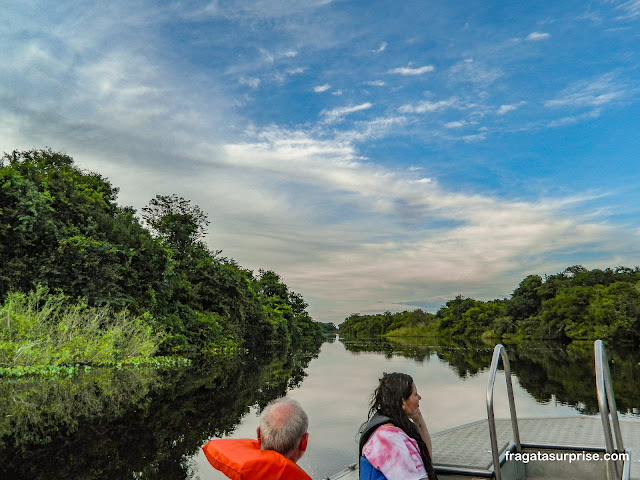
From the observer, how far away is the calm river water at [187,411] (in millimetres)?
6789

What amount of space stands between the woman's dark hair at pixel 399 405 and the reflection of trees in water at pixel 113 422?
4188 millimetres

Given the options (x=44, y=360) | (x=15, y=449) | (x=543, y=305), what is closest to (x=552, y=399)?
(x=15, y=449)

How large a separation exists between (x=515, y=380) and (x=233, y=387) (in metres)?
10.1

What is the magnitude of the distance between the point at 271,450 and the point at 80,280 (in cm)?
2408

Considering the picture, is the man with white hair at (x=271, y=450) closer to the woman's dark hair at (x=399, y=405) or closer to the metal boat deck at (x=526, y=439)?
the woman's dark hair at (x=399, y=405)

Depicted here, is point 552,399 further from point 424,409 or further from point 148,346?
point 148,346

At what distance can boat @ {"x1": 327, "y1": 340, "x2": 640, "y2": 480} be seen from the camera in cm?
375

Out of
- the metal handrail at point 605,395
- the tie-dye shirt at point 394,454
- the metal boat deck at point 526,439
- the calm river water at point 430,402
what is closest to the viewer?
the tie-dye shirt at point 394,454

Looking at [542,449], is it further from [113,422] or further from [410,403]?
[113,422]

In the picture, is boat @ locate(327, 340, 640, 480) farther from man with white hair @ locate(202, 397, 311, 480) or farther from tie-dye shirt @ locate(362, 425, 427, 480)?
man with white hair @ locate(202, 397, 311, 480)

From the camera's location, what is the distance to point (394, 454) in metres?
2.84

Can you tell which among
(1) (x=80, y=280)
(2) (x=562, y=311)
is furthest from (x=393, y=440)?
(2) (x=562, y=311)

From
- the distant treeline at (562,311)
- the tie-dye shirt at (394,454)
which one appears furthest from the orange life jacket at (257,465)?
the distant treeline at (562,311)

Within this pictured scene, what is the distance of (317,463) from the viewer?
7238 mm
